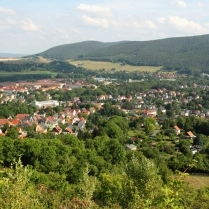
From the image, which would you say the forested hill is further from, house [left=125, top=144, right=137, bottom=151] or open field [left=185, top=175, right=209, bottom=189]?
open field [left=185, top=175, right=209, bottom=189]

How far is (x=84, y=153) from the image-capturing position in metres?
24.1

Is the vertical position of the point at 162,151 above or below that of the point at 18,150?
below

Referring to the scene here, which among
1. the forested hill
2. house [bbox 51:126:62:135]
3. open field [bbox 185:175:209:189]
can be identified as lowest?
open field [bbox 185:175:209:189]

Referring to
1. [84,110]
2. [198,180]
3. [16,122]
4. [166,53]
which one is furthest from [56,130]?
[166,53]

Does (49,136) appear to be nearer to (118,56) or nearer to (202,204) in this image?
(202,204)

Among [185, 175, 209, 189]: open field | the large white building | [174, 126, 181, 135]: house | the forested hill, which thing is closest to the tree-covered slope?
the forested hill

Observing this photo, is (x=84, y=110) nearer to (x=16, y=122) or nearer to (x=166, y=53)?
(x=16, y=122)

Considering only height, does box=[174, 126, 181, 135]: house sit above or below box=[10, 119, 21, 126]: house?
below

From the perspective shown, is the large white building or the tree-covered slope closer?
the large white building

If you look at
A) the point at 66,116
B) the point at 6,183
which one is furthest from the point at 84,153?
the point at 66,116

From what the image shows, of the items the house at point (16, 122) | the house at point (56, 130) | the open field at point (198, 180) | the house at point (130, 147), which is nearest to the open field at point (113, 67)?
the house at point (16, 122)

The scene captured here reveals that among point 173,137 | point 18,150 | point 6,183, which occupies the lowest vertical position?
point 173,137

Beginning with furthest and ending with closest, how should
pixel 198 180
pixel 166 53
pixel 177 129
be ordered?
pixel 166 53
pixel 177 129
pixel 198 180

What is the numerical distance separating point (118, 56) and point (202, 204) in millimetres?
149750
